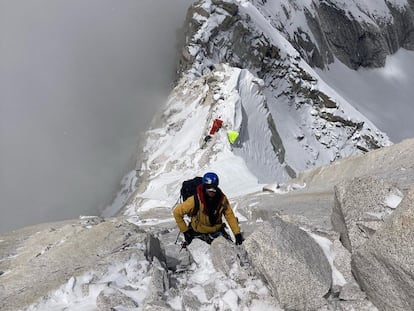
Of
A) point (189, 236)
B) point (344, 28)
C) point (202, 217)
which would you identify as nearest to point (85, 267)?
point (189, 236)

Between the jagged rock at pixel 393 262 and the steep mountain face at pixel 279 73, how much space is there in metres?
29.0

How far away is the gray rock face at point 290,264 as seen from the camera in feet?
19.9

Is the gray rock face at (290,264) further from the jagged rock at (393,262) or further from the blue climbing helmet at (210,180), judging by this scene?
the blue climbing helmet at (210,180)

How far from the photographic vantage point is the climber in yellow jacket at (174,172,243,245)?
8.04 m

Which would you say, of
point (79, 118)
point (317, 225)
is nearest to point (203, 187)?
point (317, 225)

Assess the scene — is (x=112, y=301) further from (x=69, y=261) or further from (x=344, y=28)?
(x=344, y=28)

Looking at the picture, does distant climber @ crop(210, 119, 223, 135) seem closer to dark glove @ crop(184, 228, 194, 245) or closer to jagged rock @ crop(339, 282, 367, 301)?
dark glove @ crop(184, 228, 194, 245)

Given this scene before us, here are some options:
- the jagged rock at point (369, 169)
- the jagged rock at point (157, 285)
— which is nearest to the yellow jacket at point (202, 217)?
the jagged rock at point (157, 285)

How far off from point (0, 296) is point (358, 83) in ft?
196

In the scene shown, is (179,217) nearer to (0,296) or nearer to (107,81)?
(0,296)

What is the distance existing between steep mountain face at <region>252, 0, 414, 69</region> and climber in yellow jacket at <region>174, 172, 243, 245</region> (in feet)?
137

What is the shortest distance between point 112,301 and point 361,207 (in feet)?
12.2

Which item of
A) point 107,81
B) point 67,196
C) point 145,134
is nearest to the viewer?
point 67,196

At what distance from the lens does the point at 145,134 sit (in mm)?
31609
